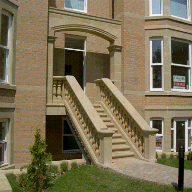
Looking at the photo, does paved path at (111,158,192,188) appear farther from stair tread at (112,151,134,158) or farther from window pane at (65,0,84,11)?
window pane at (65,0,84,11)

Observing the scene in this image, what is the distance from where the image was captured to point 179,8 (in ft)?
40.5

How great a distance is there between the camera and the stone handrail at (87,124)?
24.3 ft

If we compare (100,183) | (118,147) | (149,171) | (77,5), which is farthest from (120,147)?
(77,5)

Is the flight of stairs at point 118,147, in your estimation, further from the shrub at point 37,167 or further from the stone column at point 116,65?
the shrub at point 37,167

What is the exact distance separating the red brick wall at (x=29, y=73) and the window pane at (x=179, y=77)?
231 inches

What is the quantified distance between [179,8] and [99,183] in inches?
377

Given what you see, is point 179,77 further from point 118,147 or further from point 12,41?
point 12,41

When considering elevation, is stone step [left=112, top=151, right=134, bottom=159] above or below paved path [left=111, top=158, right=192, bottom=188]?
above

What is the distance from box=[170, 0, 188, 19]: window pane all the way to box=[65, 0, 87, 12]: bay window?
411 centimetres

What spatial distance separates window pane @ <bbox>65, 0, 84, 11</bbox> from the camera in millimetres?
12094

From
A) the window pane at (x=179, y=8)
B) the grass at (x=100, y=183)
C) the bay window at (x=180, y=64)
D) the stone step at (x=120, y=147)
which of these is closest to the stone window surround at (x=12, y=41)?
the grass at (x=100, y=183)

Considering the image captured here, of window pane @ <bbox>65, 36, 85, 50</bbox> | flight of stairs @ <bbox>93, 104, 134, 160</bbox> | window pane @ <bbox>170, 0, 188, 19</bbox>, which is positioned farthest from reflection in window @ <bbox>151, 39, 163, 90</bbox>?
window pane @ <bbox>65, 36, 85, 50</bbox>

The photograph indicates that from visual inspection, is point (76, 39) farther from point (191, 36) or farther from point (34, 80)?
point (191, 36)

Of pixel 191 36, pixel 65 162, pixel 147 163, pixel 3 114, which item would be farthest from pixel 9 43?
pixel 191 36
